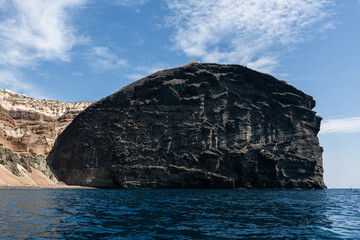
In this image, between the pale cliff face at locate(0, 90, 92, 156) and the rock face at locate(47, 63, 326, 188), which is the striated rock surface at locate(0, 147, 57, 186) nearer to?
the rock face at locate(47, 63, 326, 188)

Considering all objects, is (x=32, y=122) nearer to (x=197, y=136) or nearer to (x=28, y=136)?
(x=28, y=136)

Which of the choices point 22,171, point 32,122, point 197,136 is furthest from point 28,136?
point 197,136

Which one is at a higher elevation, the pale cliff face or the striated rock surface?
the pale cliff face

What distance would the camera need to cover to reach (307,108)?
92.0 metres

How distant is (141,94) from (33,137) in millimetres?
46430

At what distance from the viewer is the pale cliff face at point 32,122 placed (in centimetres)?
9300

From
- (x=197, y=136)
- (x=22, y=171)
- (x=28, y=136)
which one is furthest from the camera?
(x=28, y=136)

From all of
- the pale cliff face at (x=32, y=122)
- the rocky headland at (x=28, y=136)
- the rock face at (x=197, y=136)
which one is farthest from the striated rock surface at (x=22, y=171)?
the pale cliff face at (x=32, y=122)

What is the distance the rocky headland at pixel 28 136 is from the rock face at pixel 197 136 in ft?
29.7

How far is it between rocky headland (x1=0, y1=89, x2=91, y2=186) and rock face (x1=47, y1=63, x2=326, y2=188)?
9.04 m

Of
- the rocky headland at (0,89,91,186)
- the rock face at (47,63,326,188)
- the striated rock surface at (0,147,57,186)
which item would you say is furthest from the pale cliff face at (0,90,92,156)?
the striated rock surface at (0,147,57,186)

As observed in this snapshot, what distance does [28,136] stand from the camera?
9888 centimetres

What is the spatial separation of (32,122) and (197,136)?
74.2 metres

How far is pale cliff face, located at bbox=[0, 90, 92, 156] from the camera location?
305ft
